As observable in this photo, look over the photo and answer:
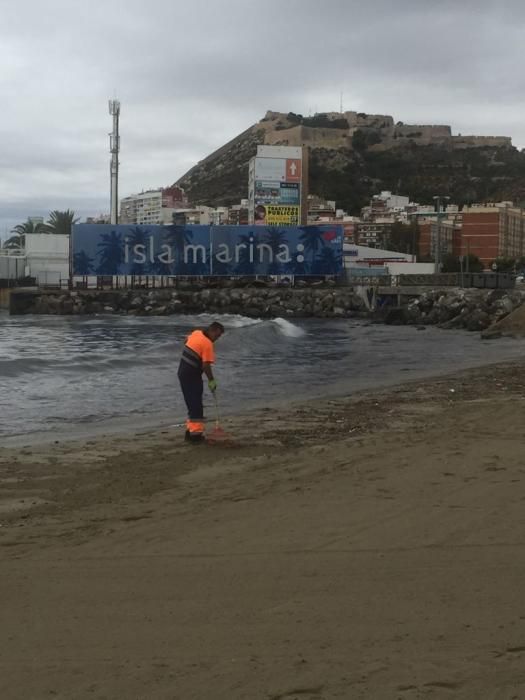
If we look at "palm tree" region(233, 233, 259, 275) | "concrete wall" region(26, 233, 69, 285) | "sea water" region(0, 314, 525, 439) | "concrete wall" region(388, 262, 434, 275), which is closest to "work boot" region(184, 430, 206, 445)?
"sea water" region(0, 314, 525, 439)

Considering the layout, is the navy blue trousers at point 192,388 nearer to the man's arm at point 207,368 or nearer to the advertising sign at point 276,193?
the man's arm at point 207,368

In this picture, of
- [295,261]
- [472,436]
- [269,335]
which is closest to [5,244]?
[295,261]

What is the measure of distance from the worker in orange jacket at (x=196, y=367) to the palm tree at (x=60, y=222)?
111 m

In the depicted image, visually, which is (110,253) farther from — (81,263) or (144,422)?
(144,422)

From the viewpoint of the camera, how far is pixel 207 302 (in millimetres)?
71688

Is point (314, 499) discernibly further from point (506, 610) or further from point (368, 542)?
point (506, 610)

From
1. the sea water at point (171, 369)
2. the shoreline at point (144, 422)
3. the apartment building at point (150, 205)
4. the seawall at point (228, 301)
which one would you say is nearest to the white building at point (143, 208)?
the apartment building at point (150, 205)

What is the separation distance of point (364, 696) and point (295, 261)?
256ft

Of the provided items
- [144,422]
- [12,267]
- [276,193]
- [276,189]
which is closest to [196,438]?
[144,422]

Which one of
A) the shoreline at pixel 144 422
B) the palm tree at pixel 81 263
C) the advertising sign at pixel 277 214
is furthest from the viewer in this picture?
the advertising sign at pixel 277 214

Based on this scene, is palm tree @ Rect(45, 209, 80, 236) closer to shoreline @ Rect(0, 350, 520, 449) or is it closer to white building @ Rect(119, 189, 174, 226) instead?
white building @ Rect(119, 189, 174, 226)

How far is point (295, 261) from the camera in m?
80.4

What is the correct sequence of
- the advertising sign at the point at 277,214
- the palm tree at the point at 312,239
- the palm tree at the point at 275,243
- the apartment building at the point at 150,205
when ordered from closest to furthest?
the palm tree at the point at 275,243 → the palm tree at the point at 312,239 → the advertising sign at the point at 277,214 → the apartment building at the point at 150,205

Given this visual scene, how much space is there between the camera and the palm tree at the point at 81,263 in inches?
3004
